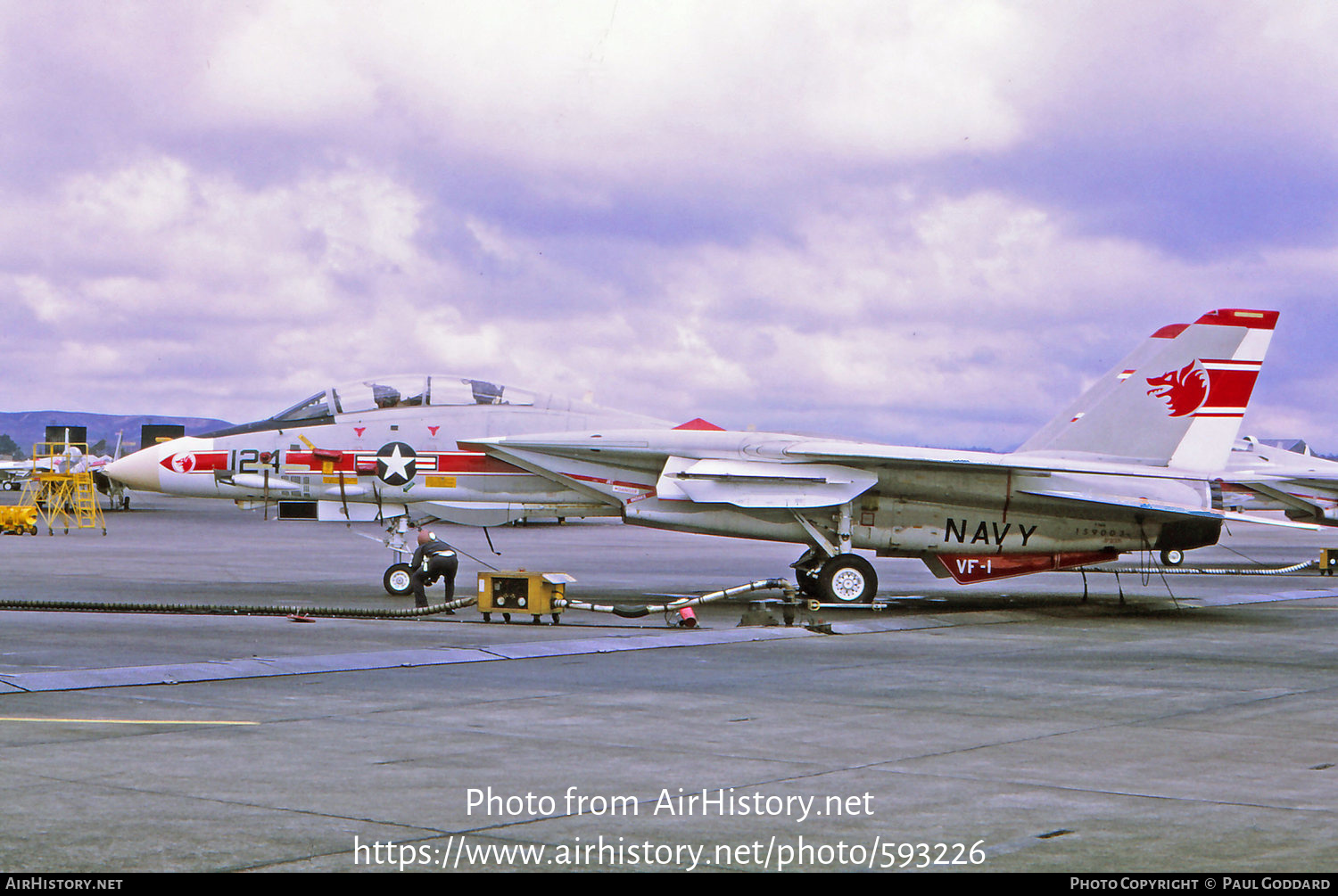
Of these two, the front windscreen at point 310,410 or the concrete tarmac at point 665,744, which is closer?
the concrete tarmac at point 665,744

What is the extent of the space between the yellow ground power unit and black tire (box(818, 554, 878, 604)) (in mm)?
4736

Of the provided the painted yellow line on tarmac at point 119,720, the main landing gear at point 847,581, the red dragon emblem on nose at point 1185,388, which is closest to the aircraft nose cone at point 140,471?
the main landing gear at point 847,581

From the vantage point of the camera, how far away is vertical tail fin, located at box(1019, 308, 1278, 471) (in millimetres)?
20703

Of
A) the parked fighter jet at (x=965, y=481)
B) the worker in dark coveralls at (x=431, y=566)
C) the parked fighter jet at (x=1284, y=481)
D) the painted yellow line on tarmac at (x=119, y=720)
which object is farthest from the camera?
the parked fighter jet at (x=1284, y=481)

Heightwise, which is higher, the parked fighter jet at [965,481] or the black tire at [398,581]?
the parked fighter jet at [965,481]

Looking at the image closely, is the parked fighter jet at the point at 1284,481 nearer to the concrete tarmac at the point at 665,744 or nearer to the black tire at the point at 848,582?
the black tire at the point at 848,582

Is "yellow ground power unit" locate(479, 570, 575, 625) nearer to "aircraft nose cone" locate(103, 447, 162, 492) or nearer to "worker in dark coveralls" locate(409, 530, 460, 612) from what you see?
"worker in dark coveralls" locate(409, 530, 460, 612)

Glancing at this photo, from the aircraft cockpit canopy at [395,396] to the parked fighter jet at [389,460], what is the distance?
15mm

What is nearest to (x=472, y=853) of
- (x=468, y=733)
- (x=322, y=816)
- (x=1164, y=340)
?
(x=322, y=816)

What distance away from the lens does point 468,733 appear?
27.3 ft

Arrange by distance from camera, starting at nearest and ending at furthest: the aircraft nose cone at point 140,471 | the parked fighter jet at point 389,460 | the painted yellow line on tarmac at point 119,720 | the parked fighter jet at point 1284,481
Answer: the painted yellow line on tarmac at point 119,720 → the parked fighter jet at point 389,460 → the aircraft nose cone at point 140,471 → the parked fighter jet at point 1284,481

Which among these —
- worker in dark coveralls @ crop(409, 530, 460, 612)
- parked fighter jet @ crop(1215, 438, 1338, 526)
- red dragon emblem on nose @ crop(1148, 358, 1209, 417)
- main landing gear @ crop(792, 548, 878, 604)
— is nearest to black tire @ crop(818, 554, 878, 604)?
main landing gear @ crop(792, 548, 878, 604)

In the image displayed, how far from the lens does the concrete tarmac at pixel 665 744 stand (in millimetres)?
5438
